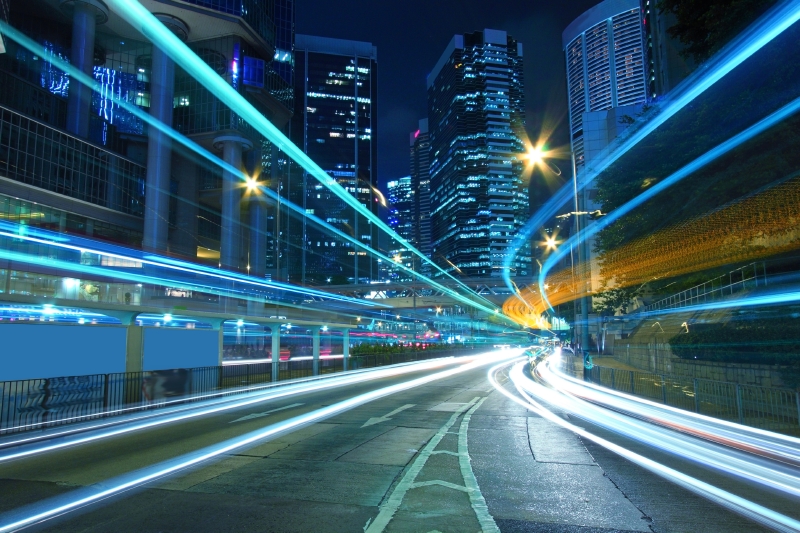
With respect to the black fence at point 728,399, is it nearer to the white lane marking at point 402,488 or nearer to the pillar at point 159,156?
the white lane marking at point 402,488

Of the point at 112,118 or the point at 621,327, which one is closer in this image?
the point at 621,327

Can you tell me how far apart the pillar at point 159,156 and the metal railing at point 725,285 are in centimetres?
5011

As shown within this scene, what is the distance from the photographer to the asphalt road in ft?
19.7

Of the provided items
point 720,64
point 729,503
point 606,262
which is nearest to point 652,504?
point 729,503

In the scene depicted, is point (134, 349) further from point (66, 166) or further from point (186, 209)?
point (186, 209)

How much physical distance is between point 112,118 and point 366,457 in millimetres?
71191

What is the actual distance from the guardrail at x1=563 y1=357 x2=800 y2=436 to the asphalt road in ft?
13.2

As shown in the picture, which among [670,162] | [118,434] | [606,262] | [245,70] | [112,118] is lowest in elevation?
Result: [118,434]

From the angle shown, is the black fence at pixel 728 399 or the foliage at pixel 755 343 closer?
the black fence at pixel 728 399

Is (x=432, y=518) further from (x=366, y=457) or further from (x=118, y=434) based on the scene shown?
(x=118, y=434)

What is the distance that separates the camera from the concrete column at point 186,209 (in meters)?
66.9

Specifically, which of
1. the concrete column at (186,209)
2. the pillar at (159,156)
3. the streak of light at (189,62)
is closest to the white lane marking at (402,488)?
the streak of light at (189,62)

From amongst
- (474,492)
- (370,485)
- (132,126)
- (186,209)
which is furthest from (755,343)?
(132,126)

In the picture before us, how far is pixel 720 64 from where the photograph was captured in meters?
16.5
